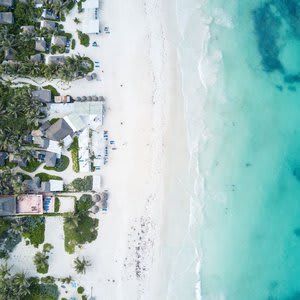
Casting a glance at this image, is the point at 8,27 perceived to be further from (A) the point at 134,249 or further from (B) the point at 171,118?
(A) the point at 134,249

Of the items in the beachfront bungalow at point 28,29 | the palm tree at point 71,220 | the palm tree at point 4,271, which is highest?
the beachfront bungalow at point 28,29

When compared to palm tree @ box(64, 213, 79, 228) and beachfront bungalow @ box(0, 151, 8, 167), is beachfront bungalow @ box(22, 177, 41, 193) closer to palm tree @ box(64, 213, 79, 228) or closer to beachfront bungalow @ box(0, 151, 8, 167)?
beachfront bungalow @ box(0, 151, 8, 167)

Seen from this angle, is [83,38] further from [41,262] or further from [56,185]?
[41,262]

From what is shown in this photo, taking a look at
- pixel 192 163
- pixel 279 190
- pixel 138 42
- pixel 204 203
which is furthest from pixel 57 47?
pixel 279 190

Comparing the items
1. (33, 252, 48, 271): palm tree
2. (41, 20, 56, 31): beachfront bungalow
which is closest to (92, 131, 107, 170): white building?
(33, 252, 48, 271): palm tree

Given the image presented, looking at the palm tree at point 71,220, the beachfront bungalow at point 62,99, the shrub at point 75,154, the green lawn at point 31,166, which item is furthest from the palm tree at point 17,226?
the beachfront bungalow at point 62,99

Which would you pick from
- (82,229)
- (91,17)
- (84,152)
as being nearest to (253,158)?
(84,152)

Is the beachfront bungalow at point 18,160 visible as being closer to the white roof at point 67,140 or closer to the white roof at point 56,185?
the white roof at point 56,185

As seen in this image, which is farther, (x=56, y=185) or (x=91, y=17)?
(x=91, y=17)

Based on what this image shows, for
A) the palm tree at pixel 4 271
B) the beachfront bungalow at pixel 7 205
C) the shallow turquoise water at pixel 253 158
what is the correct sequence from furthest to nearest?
1. the shallow turquoise water at pixel 253 158
2. the beachfront bungalow at pixel 7 205
3. the palm tree at pixel 4 271
